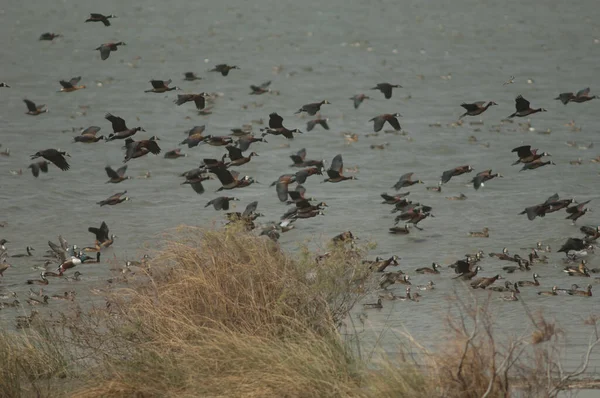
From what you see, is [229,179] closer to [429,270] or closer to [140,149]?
[140,149]

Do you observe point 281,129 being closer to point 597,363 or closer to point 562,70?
point 597,363

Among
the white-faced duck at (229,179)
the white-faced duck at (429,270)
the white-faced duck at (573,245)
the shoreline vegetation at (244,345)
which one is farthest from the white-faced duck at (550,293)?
the shoreline vegetation at (244,345)

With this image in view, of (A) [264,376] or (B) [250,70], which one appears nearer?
(A) [264,376]

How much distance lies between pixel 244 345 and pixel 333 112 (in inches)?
873

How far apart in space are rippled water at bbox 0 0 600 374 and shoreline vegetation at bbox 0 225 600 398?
1596 millimetres

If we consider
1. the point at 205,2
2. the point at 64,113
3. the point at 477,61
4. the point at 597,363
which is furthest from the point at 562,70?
Answer: the point at 597,363

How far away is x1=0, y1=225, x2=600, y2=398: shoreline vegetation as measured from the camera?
10.7 metres

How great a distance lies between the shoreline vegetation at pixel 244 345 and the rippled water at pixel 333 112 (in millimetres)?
1596

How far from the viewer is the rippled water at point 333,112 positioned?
2300cm

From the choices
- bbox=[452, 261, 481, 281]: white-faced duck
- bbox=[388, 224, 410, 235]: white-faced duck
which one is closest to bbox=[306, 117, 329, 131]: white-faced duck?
bbox=[388, 224, 410, 235]: white-faced duck

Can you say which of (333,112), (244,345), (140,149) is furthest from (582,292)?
(333,112)

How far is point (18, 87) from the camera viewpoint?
37094 millimetres

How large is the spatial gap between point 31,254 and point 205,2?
1366 inches

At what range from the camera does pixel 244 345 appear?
11.7 metres
